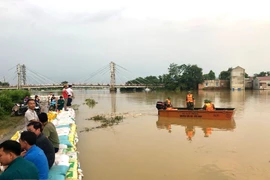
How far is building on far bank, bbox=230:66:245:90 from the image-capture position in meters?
59.0

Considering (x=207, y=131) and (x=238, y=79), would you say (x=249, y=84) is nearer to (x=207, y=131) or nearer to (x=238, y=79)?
(x=238, y=79)

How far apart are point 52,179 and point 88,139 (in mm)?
5221

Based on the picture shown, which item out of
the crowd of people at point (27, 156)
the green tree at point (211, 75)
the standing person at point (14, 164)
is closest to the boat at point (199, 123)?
the crowd of people at point (27, 156)

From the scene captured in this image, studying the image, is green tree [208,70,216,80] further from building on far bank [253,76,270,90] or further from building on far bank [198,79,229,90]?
building on far bank [253,76,270,90]

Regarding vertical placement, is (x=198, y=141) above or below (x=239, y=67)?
below

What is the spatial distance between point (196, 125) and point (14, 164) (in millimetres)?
9735

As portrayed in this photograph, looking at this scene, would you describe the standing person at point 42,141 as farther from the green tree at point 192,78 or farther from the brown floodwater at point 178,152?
the green tree at point 192,78

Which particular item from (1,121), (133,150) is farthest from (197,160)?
(1,121)

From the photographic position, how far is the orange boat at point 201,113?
12172 mm

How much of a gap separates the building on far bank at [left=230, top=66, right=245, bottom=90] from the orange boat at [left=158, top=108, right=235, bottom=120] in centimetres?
4990

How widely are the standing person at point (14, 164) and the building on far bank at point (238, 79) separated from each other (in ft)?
199

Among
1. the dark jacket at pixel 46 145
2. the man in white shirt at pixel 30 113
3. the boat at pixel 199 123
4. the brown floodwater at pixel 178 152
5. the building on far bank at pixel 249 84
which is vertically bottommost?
the brown floodwater at pixel 178 152

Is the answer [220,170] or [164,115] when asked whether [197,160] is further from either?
[164,115]

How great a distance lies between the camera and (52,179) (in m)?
4.24
